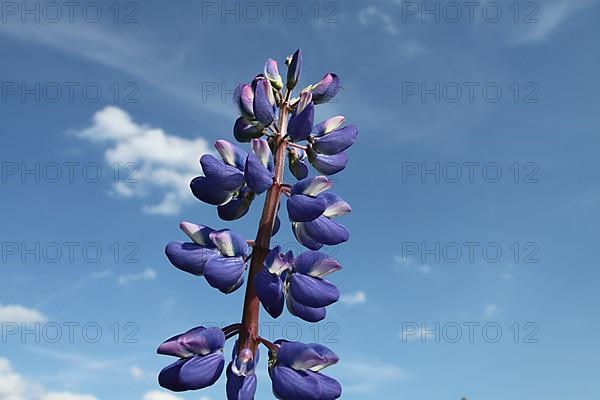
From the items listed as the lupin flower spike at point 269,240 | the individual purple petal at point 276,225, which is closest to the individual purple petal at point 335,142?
the lupin flower spike at point 269,240

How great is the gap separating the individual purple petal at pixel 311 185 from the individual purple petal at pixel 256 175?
171 mm

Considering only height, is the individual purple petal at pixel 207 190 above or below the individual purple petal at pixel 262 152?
below

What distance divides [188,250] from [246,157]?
57 cm

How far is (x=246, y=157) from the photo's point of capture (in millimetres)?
3658

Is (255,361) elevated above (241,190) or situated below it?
below

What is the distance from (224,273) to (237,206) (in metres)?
0.52

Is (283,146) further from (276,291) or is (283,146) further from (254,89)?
(276,291)

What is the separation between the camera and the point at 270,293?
3205mm

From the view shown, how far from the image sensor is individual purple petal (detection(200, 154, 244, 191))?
141 inches

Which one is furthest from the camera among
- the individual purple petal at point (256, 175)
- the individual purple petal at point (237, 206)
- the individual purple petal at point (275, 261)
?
the individual purple petal at point (237, 206)

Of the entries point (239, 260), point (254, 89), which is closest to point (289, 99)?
point (254, 89)

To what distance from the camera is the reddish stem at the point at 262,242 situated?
3.22m

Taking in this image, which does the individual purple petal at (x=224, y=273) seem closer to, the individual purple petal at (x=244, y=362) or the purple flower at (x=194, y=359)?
the purple flower at (x=194, y=359)

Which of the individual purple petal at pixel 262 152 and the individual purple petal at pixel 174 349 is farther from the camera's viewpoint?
the individual purple petal at pixel 262 152
